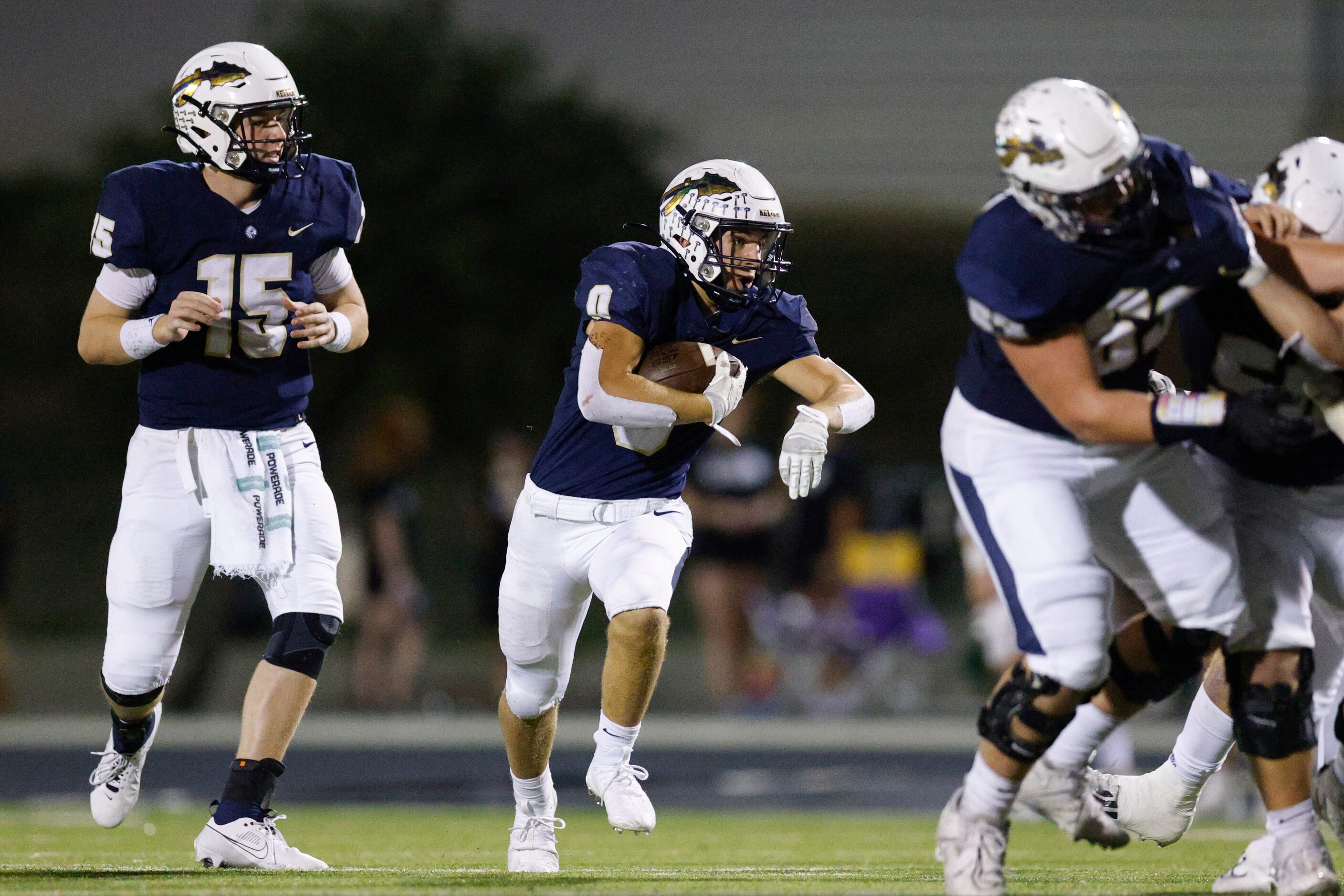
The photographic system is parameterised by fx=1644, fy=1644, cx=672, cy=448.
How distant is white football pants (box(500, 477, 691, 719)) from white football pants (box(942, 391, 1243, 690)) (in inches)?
38.4

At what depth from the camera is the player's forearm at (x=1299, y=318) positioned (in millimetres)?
3234

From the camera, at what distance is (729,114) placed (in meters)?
15.8

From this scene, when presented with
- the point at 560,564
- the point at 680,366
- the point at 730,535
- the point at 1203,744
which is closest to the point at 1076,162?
the point at 680,366

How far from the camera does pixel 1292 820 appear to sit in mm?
3293

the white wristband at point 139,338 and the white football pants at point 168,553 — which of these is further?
the white football pants at point 168,553

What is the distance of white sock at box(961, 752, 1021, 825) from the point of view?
3.27 m

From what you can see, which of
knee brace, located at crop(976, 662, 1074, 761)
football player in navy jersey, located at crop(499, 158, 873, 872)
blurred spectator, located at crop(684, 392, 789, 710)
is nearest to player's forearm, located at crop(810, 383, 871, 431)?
football player in navy jersey, located at crop(499, 158, 873, 872)

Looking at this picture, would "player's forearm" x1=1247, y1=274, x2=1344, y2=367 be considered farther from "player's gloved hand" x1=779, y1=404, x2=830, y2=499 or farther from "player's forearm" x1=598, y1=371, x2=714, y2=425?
"player's forearm" x1=598, y1=371, x2=714, y2=425

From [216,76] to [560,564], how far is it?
1592mm

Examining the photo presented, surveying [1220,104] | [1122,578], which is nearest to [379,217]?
[1220,104]

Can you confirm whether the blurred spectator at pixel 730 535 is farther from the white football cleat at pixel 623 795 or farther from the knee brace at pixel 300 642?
the white football cleat at pixel 623 795

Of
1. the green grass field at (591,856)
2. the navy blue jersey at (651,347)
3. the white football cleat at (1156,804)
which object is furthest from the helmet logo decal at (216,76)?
the white football cleat at (1156,804)

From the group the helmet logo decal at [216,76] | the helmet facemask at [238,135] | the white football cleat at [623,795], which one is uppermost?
the helmet logo decal at [216,76]

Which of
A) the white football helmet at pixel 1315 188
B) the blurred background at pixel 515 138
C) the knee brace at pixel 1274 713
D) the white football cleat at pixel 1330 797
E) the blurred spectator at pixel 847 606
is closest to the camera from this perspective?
the knee brace at pixel 1274 713
